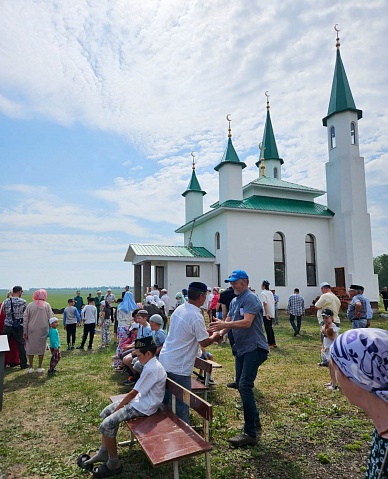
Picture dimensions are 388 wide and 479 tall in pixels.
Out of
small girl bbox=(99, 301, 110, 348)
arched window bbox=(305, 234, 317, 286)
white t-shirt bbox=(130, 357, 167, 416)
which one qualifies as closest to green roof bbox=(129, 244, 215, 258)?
arched window bbox=(305, 234, 317, 286)

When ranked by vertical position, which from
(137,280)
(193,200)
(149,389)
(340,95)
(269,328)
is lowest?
(269,328)

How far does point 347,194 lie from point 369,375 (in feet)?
84.1

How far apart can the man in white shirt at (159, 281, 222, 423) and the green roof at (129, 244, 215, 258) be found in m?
18.1

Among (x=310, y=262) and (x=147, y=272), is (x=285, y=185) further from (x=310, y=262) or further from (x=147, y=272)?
(x=147, y=272)

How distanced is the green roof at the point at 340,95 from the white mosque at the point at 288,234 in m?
0.07

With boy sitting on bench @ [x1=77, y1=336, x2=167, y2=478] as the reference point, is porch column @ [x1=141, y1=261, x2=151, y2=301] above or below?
above

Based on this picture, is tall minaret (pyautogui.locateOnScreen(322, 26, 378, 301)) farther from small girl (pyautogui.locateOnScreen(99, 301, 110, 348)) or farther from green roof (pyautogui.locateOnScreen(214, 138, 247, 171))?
small girl (pyautogui.locateOnScreen(99, 301, 110, 348))

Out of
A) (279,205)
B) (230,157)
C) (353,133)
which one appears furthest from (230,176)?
(353,133)

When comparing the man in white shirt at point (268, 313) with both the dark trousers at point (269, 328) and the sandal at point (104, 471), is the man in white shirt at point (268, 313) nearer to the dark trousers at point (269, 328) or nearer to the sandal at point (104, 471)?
the dark trousers at point (269, 328)

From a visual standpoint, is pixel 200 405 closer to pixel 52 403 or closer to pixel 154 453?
pixel 154 453

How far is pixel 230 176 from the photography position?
80.7 feet

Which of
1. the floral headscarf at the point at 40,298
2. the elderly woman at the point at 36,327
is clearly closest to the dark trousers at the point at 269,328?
the elderly woman at the point at 36,327

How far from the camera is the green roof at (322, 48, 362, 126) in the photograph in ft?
83.3

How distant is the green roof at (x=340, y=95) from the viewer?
25.4 metres
